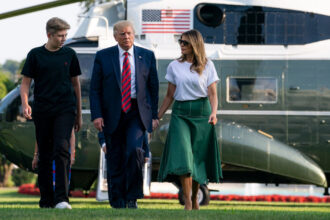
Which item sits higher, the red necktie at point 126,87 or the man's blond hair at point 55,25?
the man's blond hair at point 55,25

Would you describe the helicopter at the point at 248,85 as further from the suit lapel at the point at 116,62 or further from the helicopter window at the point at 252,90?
the suit lapel at the point at 116,62

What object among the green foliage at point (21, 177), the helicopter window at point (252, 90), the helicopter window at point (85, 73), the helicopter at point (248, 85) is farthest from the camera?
the green foliage at point (21, 177)

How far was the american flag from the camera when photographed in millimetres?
12812

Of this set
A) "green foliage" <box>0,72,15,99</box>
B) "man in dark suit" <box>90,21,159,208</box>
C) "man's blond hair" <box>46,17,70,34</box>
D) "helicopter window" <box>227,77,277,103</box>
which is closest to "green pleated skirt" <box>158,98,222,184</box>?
"man in dark suit" <box>90,21,159,208</box>

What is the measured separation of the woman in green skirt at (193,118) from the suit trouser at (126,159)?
1.07ft

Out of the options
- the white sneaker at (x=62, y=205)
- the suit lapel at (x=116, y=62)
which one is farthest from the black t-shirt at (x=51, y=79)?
the white sneaker at (x=62, y=205)

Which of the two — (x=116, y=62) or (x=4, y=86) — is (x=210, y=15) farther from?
(x=4, y=86)

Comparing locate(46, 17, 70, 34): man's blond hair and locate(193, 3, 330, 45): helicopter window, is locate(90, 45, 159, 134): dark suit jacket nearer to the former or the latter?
locate(46, 17, 70, 34): man's blond hair

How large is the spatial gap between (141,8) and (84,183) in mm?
3274

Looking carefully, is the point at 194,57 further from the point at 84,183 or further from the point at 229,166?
the point at 84,183

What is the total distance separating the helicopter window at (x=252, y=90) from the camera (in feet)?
40.7

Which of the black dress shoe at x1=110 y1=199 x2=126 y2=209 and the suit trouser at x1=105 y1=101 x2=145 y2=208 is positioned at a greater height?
the suit trouser at x1=105 y1=101 x2=145 y2=208

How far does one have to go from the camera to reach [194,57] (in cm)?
793

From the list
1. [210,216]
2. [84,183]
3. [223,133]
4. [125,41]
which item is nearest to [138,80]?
[125,41]
